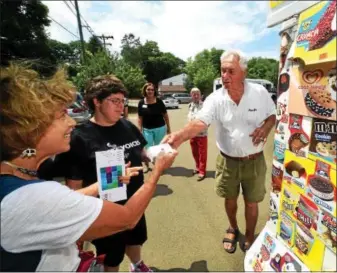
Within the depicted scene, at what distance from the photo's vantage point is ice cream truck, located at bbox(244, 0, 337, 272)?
3.74ft

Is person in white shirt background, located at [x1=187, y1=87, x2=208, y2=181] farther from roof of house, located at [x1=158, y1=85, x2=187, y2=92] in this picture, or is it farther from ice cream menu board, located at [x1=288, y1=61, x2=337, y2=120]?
roof of house, located at [x1=158, y1=85, x2=187, y2=92]

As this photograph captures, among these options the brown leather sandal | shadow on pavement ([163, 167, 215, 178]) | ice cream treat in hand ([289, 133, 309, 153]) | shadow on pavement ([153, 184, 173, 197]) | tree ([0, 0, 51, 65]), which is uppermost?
tree ([0, 0, 51, 65])

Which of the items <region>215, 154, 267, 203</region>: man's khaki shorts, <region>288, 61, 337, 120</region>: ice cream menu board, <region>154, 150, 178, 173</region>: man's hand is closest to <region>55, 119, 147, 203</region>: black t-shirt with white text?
<region>154, 150, 178, 173</region>: man's hand

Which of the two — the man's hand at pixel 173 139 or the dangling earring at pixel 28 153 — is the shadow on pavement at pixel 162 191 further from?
the dangling earring at pixel 28 153

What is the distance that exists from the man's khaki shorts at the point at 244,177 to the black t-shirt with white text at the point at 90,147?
3.26 ft

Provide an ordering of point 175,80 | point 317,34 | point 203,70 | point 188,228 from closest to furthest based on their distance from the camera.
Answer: point 317,34
point 188,228
point 203,70
point 175,80

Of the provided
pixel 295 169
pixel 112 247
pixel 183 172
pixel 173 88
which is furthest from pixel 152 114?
pixel 173 88

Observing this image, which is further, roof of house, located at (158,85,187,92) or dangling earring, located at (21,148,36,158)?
roof of house, located at (158,85,187,92)

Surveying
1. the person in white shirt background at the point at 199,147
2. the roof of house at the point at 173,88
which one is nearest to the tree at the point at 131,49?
the roof of house at the point at 173,88

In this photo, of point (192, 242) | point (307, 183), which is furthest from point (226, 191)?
point (307, 183)

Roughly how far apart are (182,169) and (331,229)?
4.70 meters

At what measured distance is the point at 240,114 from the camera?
2434 mm

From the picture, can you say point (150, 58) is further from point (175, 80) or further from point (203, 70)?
point (203, 70)

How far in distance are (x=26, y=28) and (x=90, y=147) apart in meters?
22.6
